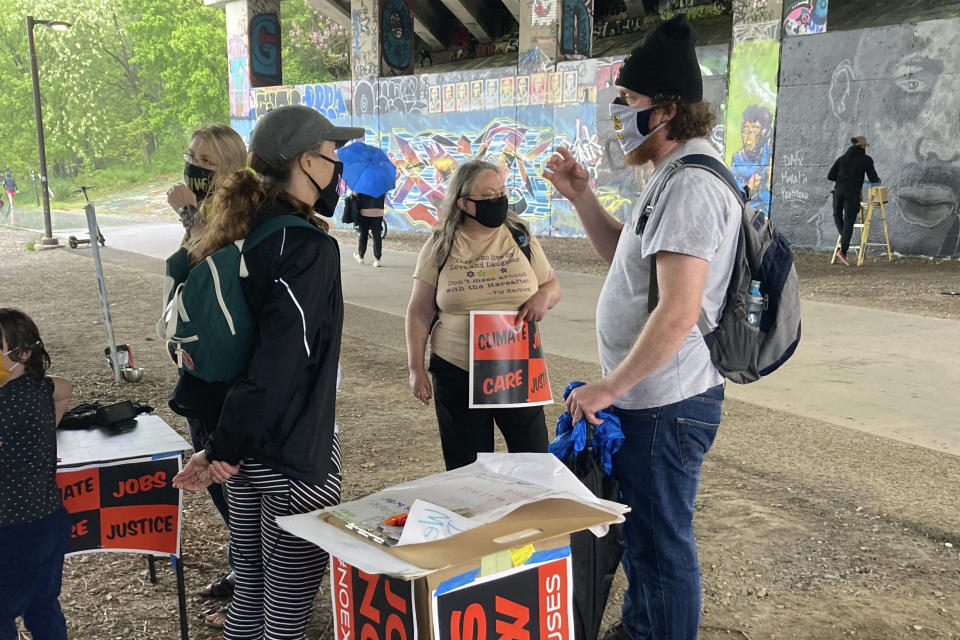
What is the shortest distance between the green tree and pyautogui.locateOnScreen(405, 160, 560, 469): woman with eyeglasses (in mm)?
36578

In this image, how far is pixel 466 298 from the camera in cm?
339

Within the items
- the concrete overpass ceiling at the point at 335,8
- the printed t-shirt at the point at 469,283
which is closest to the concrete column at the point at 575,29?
the concrete overpass ceiling at the point at 335,8

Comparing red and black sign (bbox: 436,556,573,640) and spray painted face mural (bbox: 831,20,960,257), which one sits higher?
spray painted face mural (bbox: 831,20,960,257)

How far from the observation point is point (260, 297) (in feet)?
6.75

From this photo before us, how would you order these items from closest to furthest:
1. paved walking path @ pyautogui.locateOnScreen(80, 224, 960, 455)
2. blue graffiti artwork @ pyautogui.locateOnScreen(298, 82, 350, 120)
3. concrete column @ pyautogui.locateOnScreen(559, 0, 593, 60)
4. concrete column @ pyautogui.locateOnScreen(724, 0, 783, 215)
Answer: paved walking path @ pyautogui.locateOnScreen(80, 224, 960, 455) → concrete column @ pyautogui.locateOnScreen(724, 0, 783, 215) → concrete column @ pyautogui.locateOnScreen(559, 0, 593, 60) → blue graffiti artwork @ pyautogui.locateOnScreen(298, 82, 350, 120)

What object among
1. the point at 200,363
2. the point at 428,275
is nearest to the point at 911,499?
the point at 428,275

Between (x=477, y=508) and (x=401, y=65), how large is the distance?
22442 millimetres

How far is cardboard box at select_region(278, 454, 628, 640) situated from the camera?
1.52 meters

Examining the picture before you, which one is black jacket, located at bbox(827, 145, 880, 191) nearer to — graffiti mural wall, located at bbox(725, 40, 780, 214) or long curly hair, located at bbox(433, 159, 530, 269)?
graffiti mural wall, located at bbox(725, 40, 780, 214)

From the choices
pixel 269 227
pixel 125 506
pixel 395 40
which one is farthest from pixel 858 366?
pixel 395 40

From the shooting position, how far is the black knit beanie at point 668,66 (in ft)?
7.51

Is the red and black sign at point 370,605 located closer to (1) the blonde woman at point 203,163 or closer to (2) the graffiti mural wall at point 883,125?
(1) the blonde woman at point 203,163

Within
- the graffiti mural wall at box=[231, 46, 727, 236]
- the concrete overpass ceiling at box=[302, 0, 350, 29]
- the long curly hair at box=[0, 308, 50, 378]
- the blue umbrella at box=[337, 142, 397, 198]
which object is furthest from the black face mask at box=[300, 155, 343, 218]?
the concrete overpass ceiling at box=[302, 0, 350, 29]

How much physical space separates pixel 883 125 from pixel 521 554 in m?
14.9
